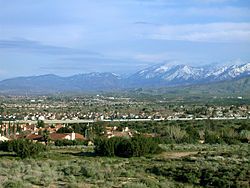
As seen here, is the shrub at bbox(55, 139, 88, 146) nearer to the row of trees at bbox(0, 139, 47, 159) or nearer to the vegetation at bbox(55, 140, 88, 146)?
the vegetation at bbox(55, 140, 88, 146)

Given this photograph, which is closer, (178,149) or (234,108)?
(178,149)

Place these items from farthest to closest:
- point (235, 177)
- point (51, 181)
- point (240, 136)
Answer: point (240, 136), point (235, 177), point (51, 181)

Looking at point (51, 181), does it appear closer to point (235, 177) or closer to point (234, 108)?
point (235, 177)

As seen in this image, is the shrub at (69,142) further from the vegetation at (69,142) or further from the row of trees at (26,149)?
the row of trees at (26,149)

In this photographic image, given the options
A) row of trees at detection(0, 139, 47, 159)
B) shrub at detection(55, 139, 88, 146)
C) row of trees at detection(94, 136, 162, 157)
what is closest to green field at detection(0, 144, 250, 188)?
row of trees at detection(0, 139, 47, 159)

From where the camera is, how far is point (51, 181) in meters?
22.4

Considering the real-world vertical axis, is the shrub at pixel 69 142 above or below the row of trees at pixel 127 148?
below

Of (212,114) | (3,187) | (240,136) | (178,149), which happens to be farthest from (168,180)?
(212,114)

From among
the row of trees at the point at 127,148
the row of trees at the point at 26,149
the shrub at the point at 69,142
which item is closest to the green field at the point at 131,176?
the row of trees at the point at 26,149

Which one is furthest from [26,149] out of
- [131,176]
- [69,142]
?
[69,142]

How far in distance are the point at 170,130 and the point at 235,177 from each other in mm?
47034

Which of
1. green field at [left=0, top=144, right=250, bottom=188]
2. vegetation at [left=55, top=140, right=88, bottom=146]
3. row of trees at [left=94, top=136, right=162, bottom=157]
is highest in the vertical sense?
green field at [left=0, top=144, right=250, bottom=188]

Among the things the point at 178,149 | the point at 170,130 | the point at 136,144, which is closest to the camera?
the point at 136,144

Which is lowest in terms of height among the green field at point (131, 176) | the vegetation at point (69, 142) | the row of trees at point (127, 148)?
the vegetation at point (69, 142)
